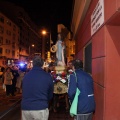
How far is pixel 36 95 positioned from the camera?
15.1 ft

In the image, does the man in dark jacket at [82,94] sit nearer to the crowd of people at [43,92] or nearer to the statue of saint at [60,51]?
the crowd of people at [43,92]

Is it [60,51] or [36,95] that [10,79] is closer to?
[60,51]

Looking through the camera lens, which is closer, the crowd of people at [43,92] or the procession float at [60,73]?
the crowd of people at [43,92]

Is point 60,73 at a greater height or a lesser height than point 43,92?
greater

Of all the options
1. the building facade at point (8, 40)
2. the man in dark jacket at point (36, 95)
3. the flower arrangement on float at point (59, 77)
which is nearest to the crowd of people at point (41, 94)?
the man in dark jacket at point (36, 95)

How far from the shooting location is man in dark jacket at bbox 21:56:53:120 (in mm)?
4566

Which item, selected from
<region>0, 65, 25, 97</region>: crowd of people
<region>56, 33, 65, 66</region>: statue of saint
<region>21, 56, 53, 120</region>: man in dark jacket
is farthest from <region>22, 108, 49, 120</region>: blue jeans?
<region>0, 65, 25, 97</region>: crowd of people

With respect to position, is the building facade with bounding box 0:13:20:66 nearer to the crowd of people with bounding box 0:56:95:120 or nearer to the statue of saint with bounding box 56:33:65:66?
the statue of saint with bounding box 56:33:65:66

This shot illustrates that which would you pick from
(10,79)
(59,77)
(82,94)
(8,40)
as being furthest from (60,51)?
(8,40)

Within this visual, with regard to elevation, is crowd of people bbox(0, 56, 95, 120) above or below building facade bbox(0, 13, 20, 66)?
below

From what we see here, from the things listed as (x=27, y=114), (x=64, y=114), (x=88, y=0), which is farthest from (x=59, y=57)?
(x=27, y=114)

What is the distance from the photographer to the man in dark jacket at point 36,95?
457 cm

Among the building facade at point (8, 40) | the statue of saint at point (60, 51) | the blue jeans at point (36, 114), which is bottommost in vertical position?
the blue jeans at point (36, 114)

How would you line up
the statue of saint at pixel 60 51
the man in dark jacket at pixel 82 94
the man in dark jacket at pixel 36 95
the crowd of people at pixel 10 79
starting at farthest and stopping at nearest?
the crowd of people at pixel 10 79, the statue of saint at pixel 60 51, the man in dark jacket at pixel 82 94, the man in dark jacket at pixel 36 95
